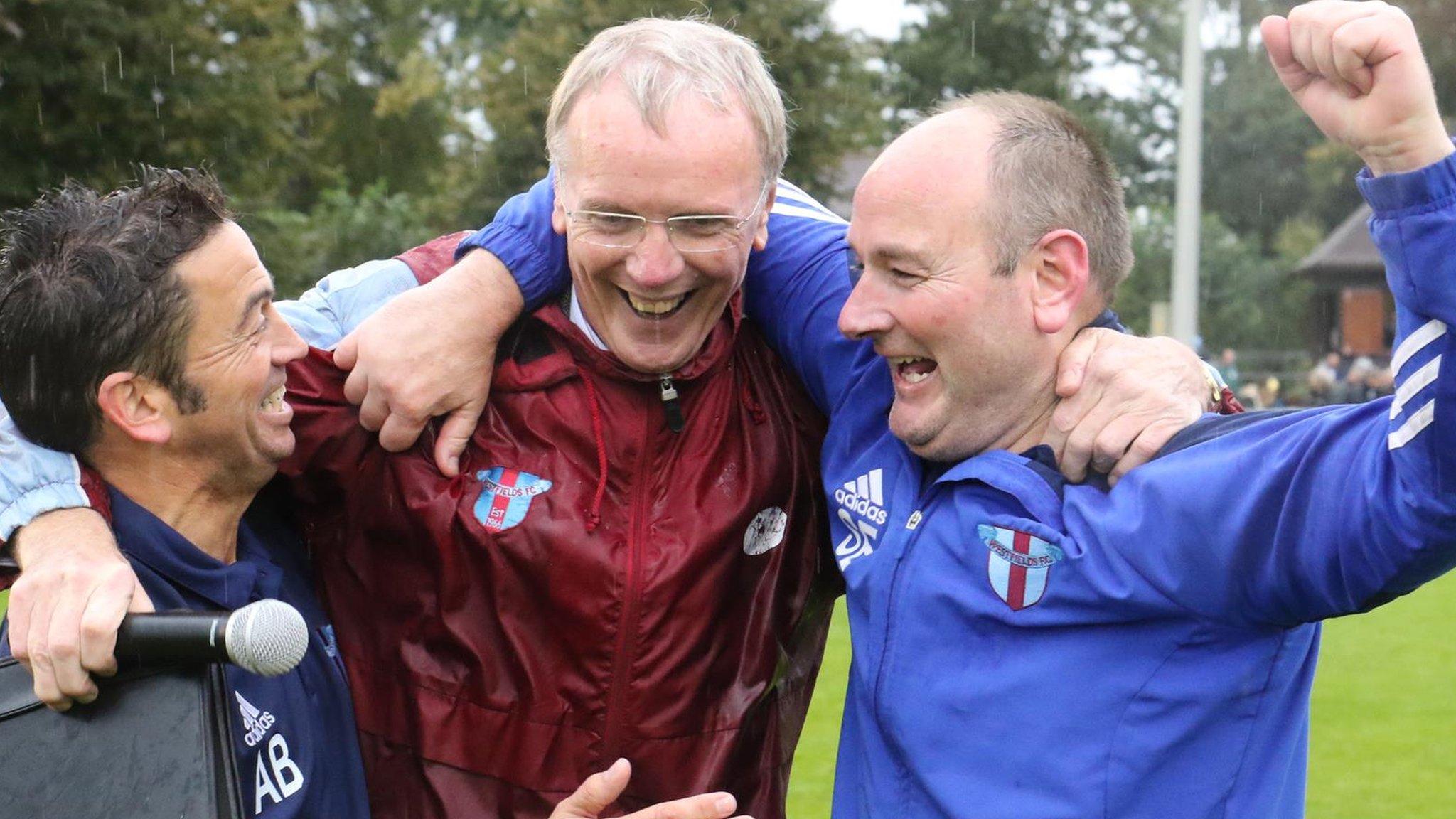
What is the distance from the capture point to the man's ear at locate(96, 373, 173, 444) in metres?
2.65

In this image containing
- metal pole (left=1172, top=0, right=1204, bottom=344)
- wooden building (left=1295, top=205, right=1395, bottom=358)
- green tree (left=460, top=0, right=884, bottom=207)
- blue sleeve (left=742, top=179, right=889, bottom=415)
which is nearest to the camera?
blue sleeve (left=742, top=179, right=889, bottom=415)

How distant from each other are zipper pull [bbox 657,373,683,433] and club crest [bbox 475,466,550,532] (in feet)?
0.87

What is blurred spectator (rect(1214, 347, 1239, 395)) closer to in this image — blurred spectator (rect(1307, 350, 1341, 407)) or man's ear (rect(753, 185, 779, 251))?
blurred spectator (rect(1307, 350, 1341, 407))

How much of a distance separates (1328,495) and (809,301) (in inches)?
50.3

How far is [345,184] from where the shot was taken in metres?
29.0

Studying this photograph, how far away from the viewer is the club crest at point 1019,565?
2477 millimetres

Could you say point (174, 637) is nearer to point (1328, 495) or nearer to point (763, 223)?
point (763, 223)

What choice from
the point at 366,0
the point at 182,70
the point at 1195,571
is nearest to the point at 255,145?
the point at 182,70

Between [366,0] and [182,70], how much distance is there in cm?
2205

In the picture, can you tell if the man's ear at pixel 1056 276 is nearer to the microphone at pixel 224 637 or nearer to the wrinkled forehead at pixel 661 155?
the wrinkled forehead at pixel 661 155

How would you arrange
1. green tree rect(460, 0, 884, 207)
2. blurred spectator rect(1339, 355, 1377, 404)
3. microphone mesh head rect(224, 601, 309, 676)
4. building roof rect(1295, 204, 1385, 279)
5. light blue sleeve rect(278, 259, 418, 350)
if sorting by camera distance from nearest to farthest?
microphone mesh head rect(224, 601, 309, 676)
light blue sleeve rect(278, 259, 418, 350)
green tree rect(460, 0, 884, 207)
blurred spectator rect(1339, 355, 1377, 404)
building roof rect(1295, 204, 1385, 279)

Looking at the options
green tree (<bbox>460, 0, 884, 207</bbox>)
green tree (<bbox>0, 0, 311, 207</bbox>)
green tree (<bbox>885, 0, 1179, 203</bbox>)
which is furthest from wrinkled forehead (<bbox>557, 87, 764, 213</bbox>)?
green tree (<bbox>885, 0, 1179, 203</bbox>)

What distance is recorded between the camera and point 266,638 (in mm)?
2105

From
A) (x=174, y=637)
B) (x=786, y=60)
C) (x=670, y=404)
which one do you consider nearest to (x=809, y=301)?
(x=670, y=404)
